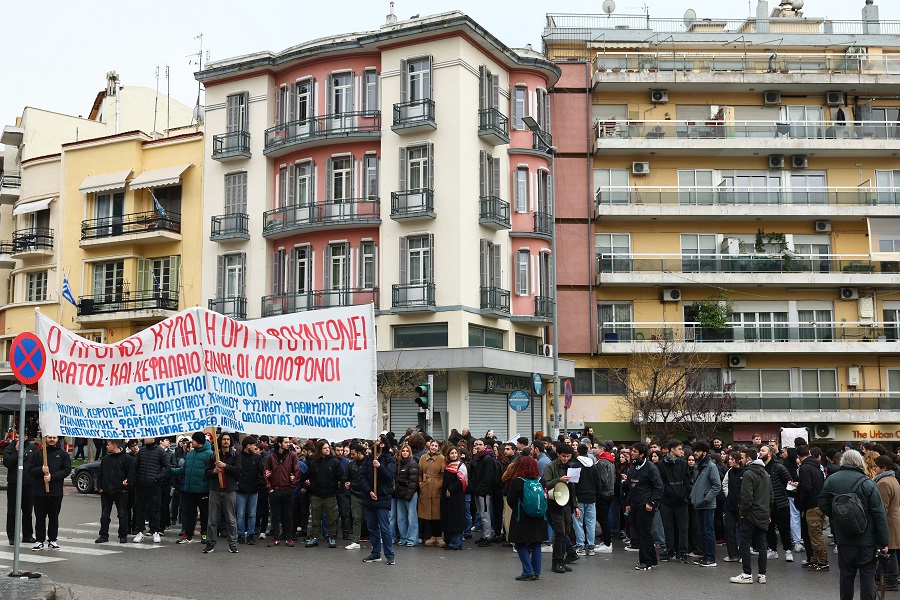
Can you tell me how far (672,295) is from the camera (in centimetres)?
4066

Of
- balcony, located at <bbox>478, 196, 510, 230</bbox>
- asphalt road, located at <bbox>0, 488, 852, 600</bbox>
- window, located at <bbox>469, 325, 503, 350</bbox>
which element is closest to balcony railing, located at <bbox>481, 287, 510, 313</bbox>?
window, located at <bbox>469, 325, 503, 350</bbox>

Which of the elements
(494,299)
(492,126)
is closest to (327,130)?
(492,126)

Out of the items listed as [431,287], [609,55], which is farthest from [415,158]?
[609,55]

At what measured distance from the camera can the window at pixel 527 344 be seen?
1459 inches

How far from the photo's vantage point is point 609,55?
4272 centimetres

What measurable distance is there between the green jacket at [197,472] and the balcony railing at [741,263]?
2658 cm

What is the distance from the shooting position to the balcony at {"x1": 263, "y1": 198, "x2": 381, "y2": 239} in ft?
116

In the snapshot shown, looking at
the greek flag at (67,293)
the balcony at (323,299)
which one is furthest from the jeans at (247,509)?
the greek flag at (67,293)

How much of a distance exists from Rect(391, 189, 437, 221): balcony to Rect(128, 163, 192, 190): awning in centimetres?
1041

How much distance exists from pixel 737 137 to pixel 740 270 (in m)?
5.77

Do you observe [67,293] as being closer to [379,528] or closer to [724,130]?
[724,130]

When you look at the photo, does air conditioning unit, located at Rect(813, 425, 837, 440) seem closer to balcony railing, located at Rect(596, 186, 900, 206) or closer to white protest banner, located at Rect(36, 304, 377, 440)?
balcony railing, located at Rect(596, 186, 900, 206)

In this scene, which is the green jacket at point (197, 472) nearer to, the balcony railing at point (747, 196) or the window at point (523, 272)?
the window at point (523, 272)

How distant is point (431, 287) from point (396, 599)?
23.0 meters
